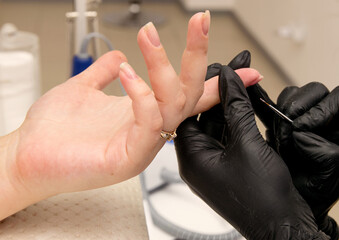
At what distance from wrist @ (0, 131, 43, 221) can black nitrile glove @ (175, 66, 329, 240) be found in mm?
275

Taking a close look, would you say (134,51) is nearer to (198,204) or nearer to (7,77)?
(7,77)

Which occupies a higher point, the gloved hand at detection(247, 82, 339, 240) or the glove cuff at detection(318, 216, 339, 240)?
the gloved hand at detection(247, 82, 339, 240)

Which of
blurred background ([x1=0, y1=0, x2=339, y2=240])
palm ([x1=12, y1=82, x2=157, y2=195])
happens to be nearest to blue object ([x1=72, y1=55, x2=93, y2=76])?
blurred background ([x1=0, y1=0, x2=339, y2=240])

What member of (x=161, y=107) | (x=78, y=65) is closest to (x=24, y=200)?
(x=161, y=107)

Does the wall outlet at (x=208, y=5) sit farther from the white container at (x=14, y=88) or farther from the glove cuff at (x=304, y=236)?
the glove cuff at (x=304, y=236)

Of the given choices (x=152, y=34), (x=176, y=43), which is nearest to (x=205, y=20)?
(x=152, y=34)

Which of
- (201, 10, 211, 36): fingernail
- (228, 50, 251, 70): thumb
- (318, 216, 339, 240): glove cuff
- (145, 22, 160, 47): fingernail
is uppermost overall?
(201, 10, 211, 36): fingernail

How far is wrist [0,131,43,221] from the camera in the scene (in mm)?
640

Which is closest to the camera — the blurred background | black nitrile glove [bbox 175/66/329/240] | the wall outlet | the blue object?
black nitrile glove [bbox 175/66/329/240]

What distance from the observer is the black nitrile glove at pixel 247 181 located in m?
0.65

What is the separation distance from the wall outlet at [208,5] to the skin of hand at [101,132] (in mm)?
3342

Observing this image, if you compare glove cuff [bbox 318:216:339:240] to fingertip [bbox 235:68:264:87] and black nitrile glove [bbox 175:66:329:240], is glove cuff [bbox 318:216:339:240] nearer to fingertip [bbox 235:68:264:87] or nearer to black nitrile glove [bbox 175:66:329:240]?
black nitrile glove [bbox 175:66:329:240]

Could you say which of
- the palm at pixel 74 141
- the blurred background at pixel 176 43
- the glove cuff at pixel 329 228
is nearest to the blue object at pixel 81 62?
the blurred background at pixel 176 43

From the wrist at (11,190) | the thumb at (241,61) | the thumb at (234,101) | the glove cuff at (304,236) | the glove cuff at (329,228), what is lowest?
the glove cuff at (329,228)
